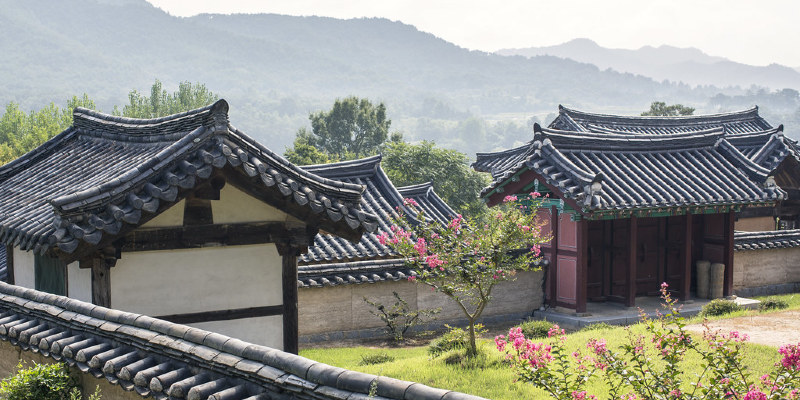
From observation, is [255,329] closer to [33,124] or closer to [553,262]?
[553,262]

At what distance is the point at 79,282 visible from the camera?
30.7 feet

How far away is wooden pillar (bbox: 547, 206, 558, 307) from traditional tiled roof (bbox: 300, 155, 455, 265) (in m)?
3.58

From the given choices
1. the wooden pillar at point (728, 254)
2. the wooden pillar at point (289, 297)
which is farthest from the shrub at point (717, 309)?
the wooden pillar at point (289, 297)

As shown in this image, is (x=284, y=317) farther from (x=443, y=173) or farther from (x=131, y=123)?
(x=443, y=173)

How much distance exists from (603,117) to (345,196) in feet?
78.0

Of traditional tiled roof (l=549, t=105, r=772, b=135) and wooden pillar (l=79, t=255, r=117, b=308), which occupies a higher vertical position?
traditional tiled roof (l=549, t=105, r=772, b=135)

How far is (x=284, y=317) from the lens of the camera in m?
9.98

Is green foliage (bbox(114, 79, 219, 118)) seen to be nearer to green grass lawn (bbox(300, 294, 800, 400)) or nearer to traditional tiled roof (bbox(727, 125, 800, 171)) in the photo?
traditional tiled roof (bbox(727, 125, 800, 171))

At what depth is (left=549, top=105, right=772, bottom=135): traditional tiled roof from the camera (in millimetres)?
30859

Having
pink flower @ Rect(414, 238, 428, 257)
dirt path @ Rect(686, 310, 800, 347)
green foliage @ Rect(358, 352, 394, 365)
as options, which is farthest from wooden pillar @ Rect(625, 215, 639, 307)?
green foliage @ Rect(358, 352, 394, 365)

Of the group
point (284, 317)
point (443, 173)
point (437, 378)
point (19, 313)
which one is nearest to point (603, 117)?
point (443, 173)

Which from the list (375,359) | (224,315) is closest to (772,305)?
(375,359)

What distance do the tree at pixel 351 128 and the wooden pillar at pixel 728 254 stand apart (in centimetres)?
5887

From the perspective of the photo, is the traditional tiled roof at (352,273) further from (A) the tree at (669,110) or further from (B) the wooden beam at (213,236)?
(A) the tree at (669,110)
